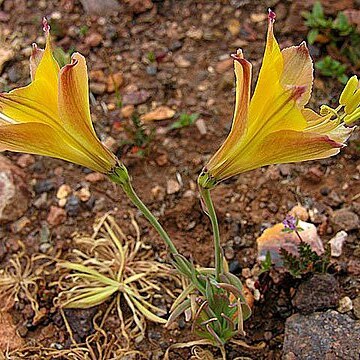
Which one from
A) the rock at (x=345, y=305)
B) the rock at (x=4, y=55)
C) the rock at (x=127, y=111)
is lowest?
the rock at (x=345, y=305)

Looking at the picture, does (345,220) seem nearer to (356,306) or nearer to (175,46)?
(356,306)

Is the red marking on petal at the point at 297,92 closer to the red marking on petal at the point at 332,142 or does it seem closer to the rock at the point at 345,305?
the red marking on petal at the point at 332,142

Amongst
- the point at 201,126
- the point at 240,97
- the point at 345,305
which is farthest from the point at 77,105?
the point at 201,126

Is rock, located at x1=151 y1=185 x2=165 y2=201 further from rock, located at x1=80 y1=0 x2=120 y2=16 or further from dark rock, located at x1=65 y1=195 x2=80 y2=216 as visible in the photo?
rock, located at x1=80 y1=0 x2=120 y2=16

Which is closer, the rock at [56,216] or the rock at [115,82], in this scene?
the rock at [56,216]

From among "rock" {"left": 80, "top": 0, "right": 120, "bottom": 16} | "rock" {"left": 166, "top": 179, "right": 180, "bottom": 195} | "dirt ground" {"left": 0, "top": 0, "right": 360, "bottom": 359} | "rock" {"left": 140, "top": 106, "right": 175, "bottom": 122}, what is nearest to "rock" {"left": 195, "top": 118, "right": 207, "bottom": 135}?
"dirt ground" {"left": 0, "top": 0, "right": 360, "bottom": 359}

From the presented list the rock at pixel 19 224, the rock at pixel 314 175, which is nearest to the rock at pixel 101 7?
the rock at pixel 19 224
